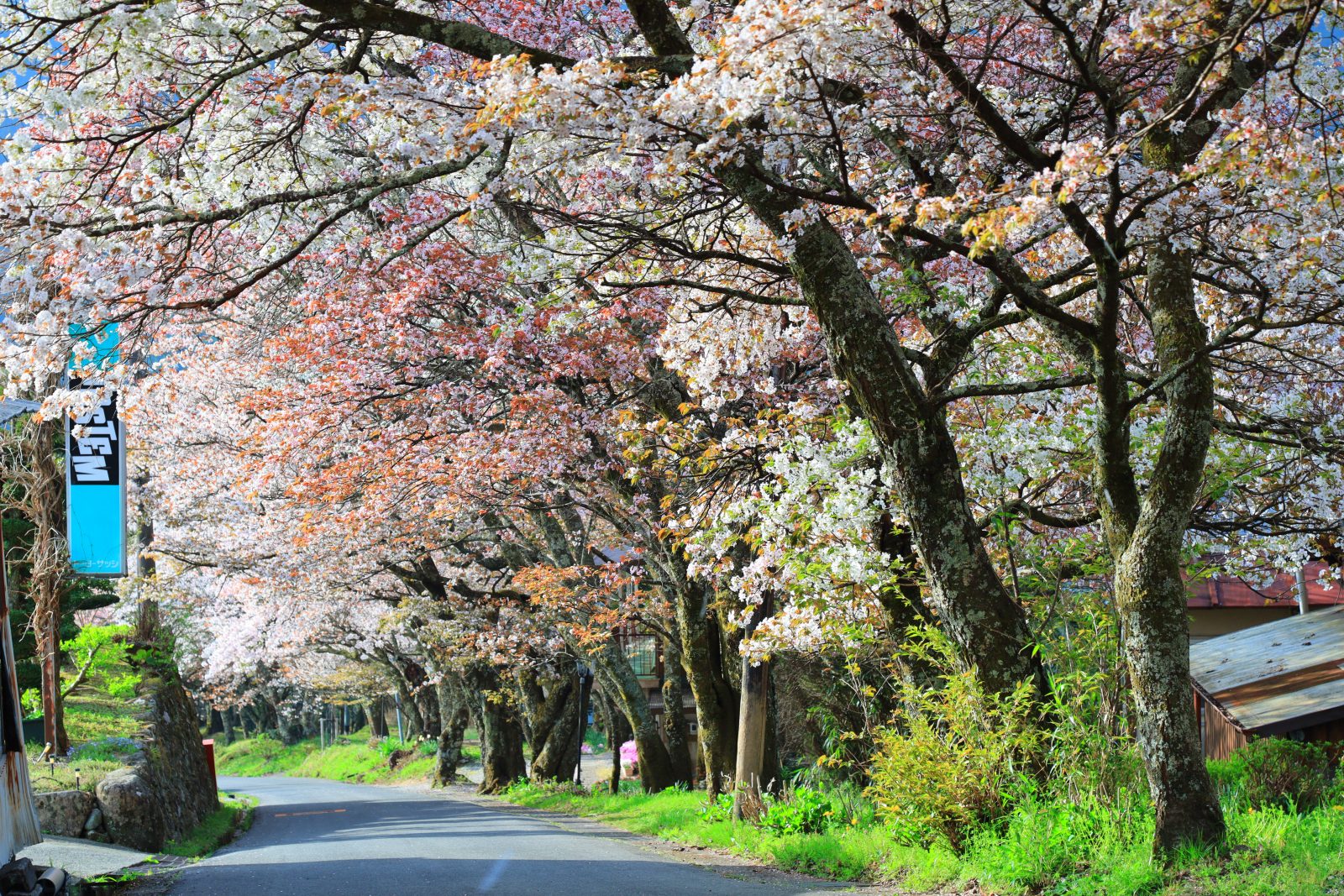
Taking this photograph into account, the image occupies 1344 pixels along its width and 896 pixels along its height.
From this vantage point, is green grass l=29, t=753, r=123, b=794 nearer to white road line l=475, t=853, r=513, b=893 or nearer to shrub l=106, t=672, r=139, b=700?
shrub l=106, t=672, r=139, b=700

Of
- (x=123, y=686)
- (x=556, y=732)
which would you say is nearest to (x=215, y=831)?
(x=123, y=686)

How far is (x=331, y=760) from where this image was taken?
55.9 meters

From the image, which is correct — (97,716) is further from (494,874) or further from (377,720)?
(377,720)

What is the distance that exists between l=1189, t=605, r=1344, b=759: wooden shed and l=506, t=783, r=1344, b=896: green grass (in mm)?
2306

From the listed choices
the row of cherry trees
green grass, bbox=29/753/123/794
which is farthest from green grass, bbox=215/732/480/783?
the row of cherry trees

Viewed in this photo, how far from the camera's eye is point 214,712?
80875 millimetres

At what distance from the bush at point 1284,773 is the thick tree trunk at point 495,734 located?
2148 cm

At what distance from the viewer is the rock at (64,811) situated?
13.7 metres

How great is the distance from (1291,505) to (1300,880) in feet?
17.5

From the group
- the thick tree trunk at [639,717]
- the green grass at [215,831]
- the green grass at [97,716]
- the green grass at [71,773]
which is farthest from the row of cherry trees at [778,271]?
the green grass at [97,716]

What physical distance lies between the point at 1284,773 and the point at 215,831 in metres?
17.2

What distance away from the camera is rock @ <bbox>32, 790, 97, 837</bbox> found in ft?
45.0

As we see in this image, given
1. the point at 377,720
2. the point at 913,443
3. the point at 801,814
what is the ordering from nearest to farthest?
the point at 913,443, the point at 801,814, the point at 377,720

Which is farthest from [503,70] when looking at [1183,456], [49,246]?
[1183,456]
